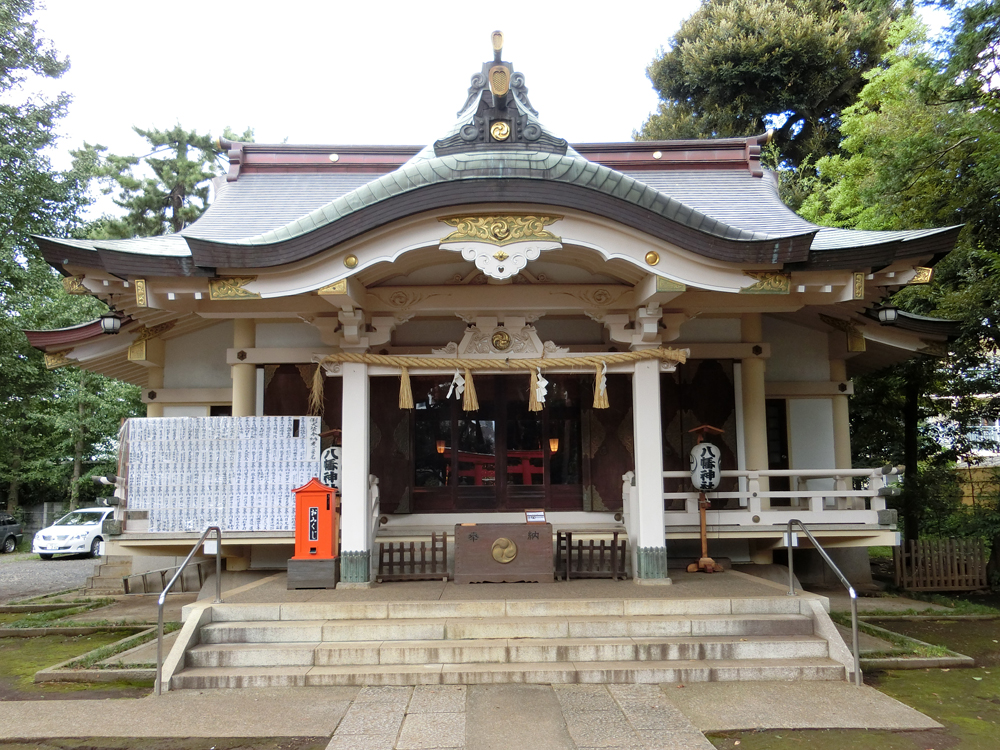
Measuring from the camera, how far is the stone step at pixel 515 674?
601 centimetres

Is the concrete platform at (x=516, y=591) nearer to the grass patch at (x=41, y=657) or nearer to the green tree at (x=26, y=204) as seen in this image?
the grass patch at (x=41, y=657)

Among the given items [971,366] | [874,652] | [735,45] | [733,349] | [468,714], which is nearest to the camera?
[468,714]

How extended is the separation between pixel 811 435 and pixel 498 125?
6.49 metres

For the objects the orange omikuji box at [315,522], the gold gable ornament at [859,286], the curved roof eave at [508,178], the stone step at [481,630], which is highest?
the curved roof eave at [508,178]

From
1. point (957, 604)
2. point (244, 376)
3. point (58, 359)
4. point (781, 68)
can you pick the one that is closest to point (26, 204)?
point (58, 359)

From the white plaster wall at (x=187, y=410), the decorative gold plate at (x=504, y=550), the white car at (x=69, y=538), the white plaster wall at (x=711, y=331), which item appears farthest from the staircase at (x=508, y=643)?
the white car at (x=69, y=538)

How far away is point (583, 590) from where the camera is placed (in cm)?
745

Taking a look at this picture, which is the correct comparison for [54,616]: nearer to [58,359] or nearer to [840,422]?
[58,359]

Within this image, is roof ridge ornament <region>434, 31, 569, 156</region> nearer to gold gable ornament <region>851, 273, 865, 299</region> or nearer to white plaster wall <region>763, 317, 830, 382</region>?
gold gable ornament <region>851, 273, 865, 299</region>

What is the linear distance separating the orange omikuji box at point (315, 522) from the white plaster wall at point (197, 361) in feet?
11.9

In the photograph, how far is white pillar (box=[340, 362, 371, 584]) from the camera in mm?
7758

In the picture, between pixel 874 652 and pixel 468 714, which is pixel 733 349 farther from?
pixel 468 714

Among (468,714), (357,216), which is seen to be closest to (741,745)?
(468,714)

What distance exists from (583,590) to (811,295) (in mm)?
4040
